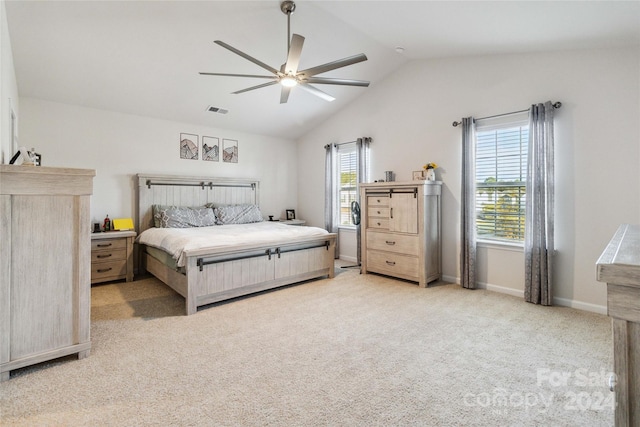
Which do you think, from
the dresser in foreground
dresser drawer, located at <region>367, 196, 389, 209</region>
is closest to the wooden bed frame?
dresser drawer, located at <region>367, 196, 389, 209</region>

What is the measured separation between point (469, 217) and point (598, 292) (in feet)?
4.98

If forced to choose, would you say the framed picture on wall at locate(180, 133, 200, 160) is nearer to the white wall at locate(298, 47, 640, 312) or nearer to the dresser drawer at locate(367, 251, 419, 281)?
the white wall at locate(298, 47, 640, 312)

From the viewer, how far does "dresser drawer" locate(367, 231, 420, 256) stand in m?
4.43

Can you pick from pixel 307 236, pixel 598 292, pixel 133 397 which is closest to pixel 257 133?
pixel 307 236

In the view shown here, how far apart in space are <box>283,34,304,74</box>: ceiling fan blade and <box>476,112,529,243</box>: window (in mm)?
2666

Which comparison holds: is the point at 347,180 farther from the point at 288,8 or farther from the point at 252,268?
the point at 288,8

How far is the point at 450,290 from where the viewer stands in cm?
418

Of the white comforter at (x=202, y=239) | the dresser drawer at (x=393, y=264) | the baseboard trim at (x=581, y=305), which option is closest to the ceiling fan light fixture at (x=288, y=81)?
the white comforter at (x=202, y=239)

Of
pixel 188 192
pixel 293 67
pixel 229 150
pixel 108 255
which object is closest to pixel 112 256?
pixel 108 255

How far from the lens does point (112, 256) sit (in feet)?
14.9

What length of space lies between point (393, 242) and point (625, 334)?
12.5ft

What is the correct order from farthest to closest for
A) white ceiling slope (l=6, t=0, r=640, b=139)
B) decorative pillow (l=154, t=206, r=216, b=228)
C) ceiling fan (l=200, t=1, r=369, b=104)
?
decorative pillow (l=154, t=206, r=216, b=228) < white ceiling slope (l=6, t=0, r=640, b=139) < ceiling fan (l=200, t=1, r=369, b=104)

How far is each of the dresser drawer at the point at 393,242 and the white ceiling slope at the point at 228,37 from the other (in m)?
2.52

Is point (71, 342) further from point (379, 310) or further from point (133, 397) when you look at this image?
point (379, 310)
